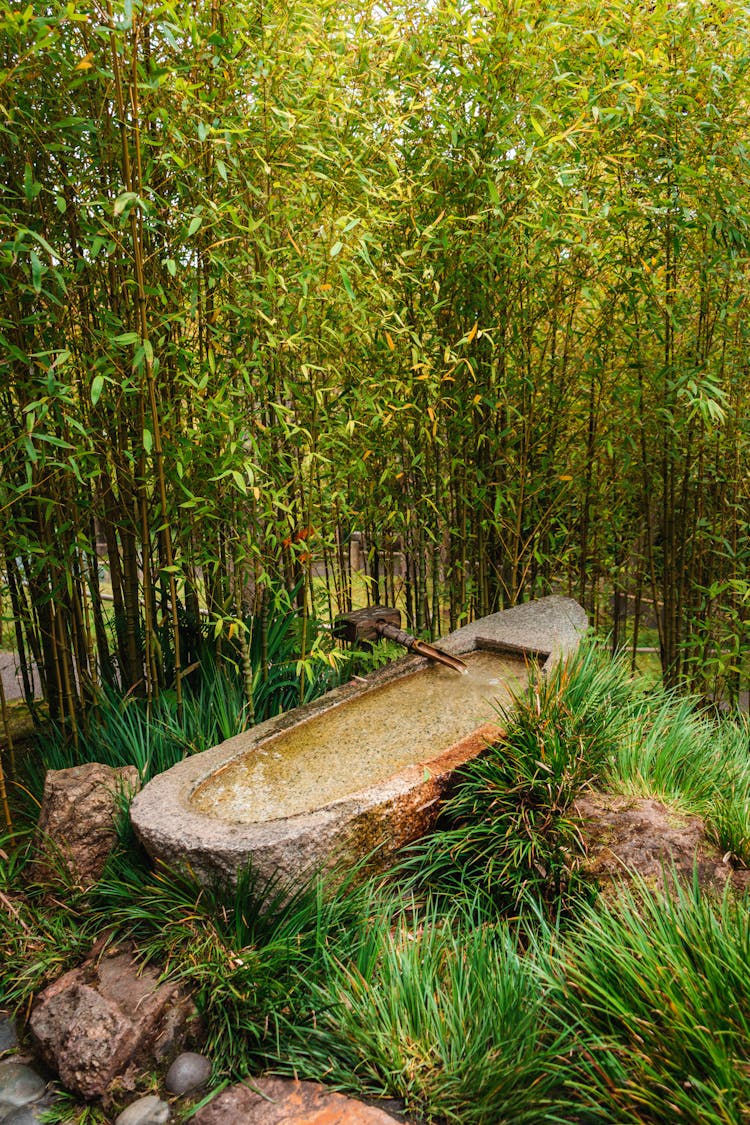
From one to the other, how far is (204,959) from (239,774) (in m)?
0.55

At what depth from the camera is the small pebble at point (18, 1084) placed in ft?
6.20

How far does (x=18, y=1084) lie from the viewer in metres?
1.93

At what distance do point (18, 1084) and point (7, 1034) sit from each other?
6.8 inches

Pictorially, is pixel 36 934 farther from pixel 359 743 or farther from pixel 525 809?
pixel 525 809

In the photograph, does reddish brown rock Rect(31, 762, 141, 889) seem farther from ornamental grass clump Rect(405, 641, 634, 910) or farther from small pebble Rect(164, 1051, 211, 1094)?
ornamental grass clump Rect(405, 641, 634, 910)

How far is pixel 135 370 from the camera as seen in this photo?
98.7 inches

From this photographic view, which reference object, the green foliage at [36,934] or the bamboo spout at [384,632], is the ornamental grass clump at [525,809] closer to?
the bamboo spout at [384,632]

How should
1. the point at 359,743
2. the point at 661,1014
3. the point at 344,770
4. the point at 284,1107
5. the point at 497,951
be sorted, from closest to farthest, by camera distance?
the point at 661,1014
the point at 284,1107
the point at 497,951
the point at 344,770
the point at 359,743

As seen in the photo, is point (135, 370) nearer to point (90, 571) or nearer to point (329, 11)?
point (90, 571)

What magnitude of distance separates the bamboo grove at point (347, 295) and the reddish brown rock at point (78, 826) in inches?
21.0

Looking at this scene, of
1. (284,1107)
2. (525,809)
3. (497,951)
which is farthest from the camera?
(525,809)

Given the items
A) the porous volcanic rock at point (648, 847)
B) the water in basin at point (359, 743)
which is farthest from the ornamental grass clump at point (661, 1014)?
the water in basin at point (359, 743)

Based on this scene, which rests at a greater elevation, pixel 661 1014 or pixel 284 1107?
pixel 661 1014

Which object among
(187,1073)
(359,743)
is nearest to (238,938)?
(187,1073)
